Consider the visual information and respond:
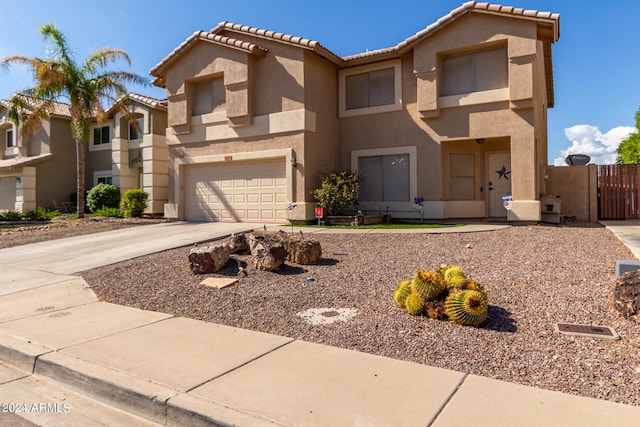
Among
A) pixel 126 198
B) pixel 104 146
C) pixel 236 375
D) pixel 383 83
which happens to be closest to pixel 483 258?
pixel 236 375

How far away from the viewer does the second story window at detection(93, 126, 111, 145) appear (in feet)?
81.4

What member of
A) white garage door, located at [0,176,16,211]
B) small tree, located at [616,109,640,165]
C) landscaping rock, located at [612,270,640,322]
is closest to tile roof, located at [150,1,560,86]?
landscaping rock, located at [612,270,640,322]

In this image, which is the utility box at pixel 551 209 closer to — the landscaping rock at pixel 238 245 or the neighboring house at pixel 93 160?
the landscaping rock at pixel 238 245

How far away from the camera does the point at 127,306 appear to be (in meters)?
6.49

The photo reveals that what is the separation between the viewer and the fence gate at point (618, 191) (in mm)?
15273

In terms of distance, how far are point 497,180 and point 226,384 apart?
47.1 feet

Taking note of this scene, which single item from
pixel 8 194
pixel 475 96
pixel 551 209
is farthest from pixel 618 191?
pixel 8 194

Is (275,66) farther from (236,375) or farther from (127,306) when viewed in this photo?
(236,375)

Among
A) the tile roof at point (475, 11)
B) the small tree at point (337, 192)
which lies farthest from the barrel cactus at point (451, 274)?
the tile roof at point (475, 11)

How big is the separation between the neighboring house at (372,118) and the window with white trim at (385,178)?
0.04 m

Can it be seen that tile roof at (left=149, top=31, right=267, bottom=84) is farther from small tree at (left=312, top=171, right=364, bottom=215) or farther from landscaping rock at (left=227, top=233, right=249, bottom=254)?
landscaping rock at (left=227, top=233, right=249, bottom=254)

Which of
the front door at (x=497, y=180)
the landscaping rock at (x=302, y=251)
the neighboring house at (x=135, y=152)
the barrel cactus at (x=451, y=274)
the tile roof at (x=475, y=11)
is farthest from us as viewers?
the neighboring house at (x=135, y=152)

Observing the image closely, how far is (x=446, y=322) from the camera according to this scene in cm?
506

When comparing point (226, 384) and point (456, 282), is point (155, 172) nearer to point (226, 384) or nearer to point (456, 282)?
point (456, 282)
